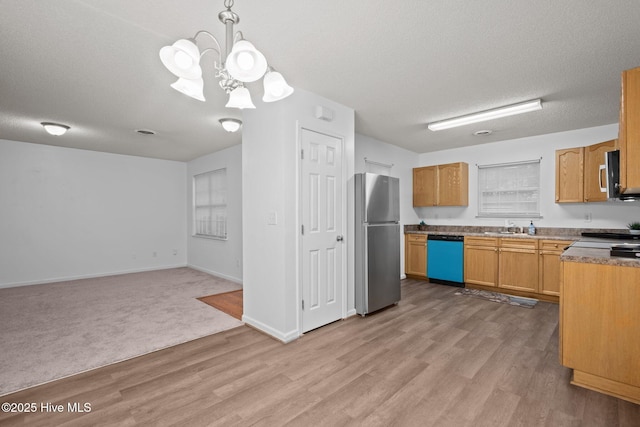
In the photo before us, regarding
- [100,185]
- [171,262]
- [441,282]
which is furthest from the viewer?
[171,262]

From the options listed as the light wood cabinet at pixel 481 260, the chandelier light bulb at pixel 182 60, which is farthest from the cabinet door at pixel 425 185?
the chandelier light bulb at pixel 182 60

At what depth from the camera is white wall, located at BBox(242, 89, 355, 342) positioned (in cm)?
296

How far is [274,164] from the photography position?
306cm

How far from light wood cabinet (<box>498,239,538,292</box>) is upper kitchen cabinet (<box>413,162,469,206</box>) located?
1174 millimetres

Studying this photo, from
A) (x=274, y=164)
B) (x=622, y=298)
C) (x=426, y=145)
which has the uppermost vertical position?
(x=426, y=145)

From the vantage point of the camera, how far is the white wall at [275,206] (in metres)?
2.96

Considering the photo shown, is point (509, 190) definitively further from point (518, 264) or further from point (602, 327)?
point (602, 327)

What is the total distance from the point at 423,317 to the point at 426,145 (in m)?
3.33

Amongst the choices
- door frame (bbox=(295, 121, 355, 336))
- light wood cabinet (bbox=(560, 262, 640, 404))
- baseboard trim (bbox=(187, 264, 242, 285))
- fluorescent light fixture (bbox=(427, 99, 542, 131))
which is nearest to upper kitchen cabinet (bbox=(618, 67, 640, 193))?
light wood cabinet (bbox=(560, 262, 640, 404))

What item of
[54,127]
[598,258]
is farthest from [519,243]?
[54,127]

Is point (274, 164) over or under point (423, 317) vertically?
over

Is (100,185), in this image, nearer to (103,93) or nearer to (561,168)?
(103,93)

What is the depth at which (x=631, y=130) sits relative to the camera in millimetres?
1884

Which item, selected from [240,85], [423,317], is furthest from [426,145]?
[240,85]
